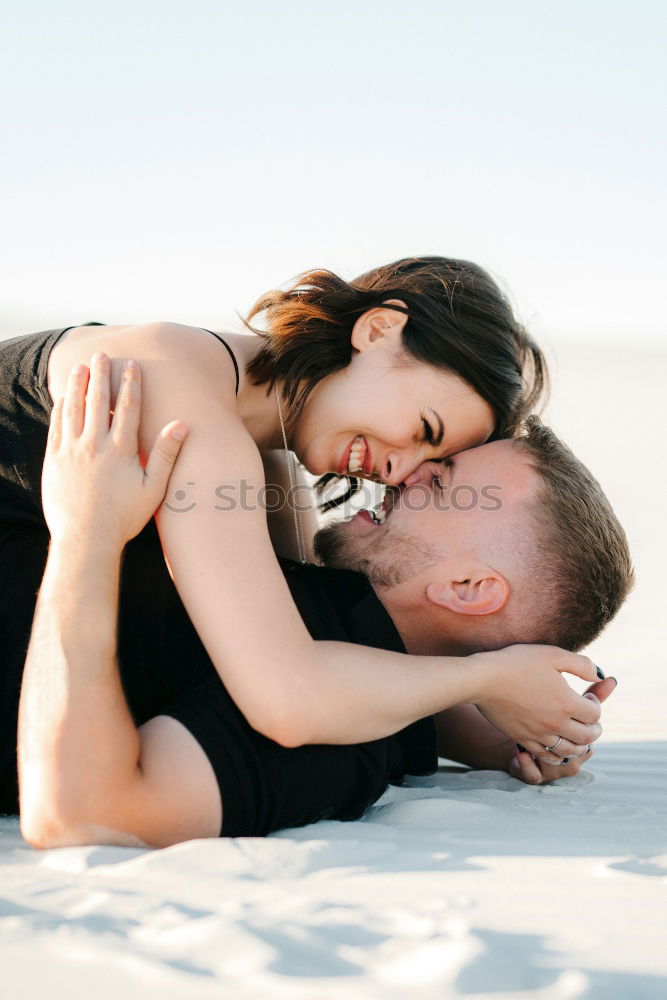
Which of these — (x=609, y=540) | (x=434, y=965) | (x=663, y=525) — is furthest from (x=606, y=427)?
(x=434, y=965)

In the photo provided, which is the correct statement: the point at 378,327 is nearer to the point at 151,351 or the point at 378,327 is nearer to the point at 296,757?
the point at 151,351

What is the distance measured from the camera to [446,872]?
1.95m

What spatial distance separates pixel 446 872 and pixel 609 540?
1.57 metres

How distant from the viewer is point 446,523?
10.3 feet

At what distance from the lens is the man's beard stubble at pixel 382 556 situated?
3123mm

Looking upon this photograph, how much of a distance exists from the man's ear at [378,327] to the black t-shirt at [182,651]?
811mm

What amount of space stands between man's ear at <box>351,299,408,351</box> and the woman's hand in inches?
43.7

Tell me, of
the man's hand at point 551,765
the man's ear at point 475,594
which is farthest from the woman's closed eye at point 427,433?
the man's hand at point 551,765

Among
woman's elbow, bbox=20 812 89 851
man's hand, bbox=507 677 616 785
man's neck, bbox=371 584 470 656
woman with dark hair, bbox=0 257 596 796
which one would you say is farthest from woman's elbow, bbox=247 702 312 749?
man's hand, bbox=507 677 616 785

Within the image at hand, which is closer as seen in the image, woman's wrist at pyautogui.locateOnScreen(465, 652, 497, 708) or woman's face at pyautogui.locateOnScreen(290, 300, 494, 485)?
woman's wrist at pyautogui.locateOnScreen(465, 652, 497, 708)

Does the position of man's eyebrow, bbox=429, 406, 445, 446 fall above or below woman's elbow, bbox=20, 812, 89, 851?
above

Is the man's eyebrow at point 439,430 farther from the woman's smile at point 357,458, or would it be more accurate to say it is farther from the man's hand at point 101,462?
the man's hand at point 101,462

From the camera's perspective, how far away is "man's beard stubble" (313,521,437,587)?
3.12 meters

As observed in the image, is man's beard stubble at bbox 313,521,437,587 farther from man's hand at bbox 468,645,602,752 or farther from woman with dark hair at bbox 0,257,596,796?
man's hand at bbox 468,645,602,752
